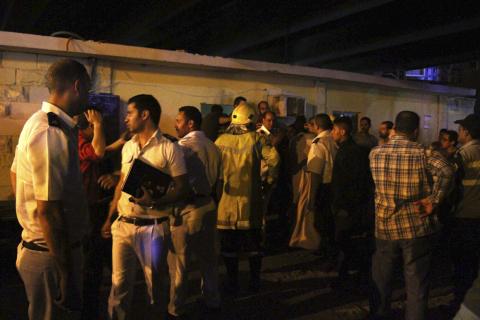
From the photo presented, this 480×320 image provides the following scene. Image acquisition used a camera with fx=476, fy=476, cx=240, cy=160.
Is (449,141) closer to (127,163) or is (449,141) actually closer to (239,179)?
(239,179)

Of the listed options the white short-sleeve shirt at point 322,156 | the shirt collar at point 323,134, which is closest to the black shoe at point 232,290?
the white short-sleeve shirt at point 322,156

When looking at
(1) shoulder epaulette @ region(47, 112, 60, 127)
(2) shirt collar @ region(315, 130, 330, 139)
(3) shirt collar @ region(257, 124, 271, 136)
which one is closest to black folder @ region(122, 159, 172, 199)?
(1) shoulder epaulette @ region(47, 112, 60, 127)

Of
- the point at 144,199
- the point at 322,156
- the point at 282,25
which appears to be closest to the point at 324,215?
the point at 322,156

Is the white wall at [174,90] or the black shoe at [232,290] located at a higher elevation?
the white wall at [174,90]

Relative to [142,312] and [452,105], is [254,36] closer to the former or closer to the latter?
[452,105]

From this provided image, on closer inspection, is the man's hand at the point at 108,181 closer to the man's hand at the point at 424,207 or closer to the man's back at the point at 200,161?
the man's back at the point at 200,161

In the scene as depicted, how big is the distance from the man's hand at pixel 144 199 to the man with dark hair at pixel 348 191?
9.40 ft

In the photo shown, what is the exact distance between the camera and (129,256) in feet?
13.0

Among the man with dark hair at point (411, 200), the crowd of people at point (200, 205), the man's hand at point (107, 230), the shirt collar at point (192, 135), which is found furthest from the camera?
the shirt collar at point (192, 135)

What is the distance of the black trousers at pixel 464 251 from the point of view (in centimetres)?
521

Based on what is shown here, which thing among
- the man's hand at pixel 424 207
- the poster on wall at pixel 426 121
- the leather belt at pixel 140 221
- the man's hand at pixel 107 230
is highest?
the poster on wall at pixel 426 121

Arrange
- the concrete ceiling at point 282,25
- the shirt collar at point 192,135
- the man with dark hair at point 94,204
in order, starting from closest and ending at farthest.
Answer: the man with dark hair at point 94,204 → the shirt collar at point 192,135 → the concrete ceiling at point 282,25

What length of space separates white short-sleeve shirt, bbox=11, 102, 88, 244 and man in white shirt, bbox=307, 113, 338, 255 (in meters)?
4.18

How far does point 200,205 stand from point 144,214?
3.58ft
